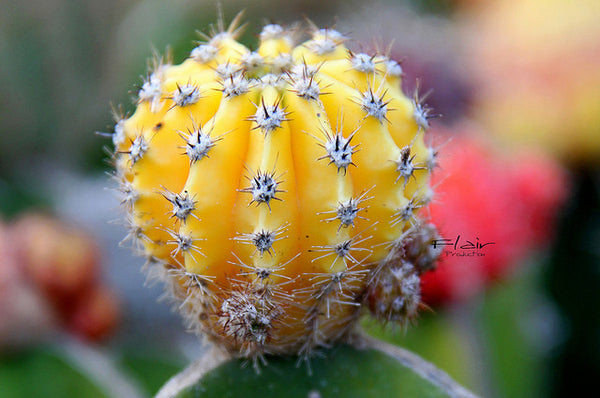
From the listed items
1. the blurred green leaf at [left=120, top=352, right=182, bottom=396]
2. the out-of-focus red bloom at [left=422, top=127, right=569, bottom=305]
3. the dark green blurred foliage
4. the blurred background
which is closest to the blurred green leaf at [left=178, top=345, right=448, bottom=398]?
the blurred background

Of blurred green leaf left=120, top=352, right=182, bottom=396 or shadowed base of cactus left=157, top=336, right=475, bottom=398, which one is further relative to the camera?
blurred green leaf left=120, top=352, right=182, bottom=396

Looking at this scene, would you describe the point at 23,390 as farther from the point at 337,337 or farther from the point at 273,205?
the point at 273,205

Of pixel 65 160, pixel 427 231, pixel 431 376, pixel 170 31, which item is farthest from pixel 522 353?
pixel 65 160

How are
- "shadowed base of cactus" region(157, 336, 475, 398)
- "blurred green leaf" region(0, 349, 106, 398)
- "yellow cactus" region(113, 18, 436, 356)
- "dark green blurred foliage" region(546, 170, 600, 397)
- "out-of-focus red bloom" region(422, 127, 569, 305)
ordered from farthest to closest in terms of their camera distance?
"dark green blurred foliage" region(546, 170, 600, 397)
"out-of-focus red bloom" region(422, 127, 569, 305)
"blurred green leaf" region(0, 349, 106, 398)
"shadowed base of cactus" region(157, 336, 475, 398)
"yellow cactus" region(113, 18, 436, 356)

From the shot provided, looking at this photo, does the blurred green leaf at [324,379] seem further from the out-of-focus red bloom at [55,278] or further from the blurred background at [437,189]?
the out-of-focus red bloom at [55,278]

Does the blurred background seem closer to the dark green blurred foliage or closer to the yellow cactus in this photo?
the dark green blurred foliage

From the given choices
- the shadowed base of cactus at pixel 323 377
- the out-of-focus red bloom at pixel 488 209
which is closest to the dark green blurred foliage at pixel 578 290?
the out-of-focus red bloom at pixel 488 209

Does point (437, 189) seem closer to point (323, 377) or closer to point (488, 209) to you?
point (488, 209)
